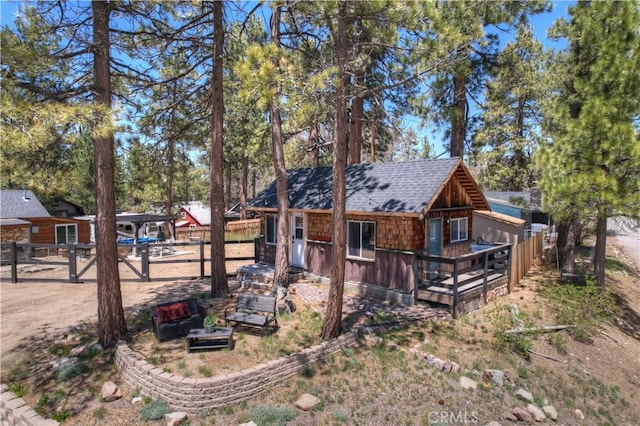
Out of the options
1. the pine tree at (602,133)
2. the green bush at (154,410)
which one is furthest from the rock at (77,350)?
the pine tree at (602,133)

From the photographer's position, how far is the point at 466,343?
927 cm

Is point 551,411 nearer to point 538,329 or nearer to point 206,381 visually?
point 538,329

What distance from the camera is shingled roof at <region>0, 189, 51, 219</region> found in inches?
895

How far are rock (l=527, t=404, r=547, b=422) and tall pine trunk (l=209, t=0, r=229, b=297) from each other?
27.5ft

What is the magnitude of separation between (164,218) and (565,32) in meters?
20.1

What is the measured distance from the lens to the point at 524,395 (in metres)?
7.49

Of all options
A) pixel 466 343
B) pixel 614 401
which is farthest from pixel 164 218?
pixel 614 401

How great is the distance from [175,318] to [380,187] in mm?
7538

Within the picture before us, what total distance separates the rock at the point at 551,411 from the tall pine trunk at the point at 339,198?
4314 millimetres

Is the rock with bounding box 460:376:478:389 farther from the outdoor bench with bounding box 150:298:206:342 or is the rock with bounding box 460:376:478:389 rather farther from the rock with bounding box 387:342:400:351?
the outdoor bench with bounding box 150:298:206:342

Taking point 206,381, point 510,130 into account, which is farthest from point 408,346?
point 510,130

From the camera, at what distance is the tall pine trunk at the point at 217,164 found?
10.6 metres

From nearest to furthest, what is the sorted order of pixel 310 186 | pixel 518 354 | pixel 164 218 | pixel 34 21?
1. pixel 34 21
2. pixel 518 354
3. pixel 310 186
4. pixel 164 218

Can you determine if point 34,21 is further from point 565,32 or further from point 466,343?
point 565,32
